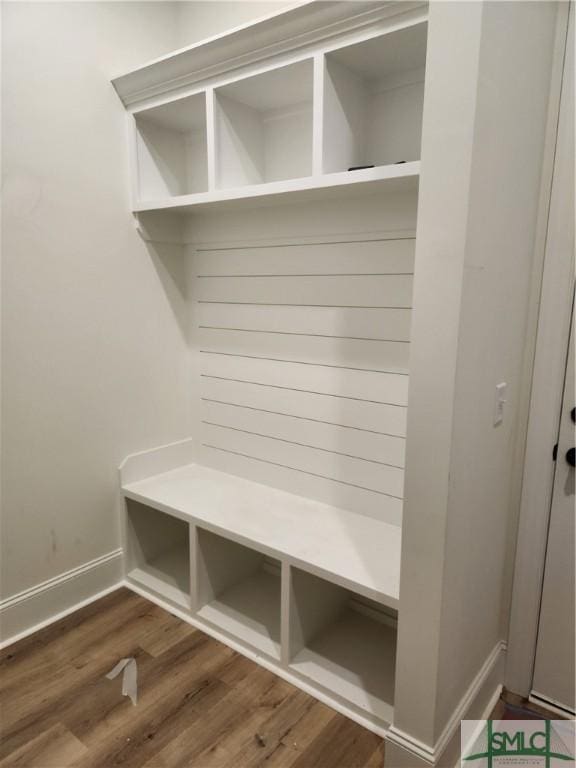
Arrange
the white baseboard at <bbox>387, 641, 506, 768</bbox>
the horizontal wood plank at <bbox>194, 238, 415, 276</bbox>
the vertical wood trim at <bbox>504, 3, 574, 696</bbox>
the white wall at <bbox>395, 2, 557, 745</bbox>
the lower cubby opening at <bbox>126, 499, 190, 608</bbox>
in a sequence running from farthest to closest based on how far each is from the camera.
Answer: the lower cubby opening at <bbox>126, 499, 190, 608</bbox> → the horizontal wood plank at <bbox>194, 238, 415, 276</bbox> → the vertical wood trim at <bbox>504, 3, 574, 696</bbox> → the white baseboard at <bbox>387, 641, 506, 768</bbox> → the white wall at <bbox>395, 2, 557, 745</bbox>

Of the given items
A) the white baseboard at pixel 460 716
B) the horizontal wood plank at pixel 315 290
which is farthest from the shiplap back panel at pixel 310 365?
the white baseboard at pixel 460 716

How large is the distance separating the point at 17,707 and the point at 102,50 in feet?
8.17

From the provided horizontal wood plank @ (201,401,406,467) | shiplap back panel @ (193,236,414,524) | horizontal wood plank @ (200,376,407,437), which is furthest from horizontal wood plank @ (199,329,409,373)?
horizontal wood plank @ (201,401,406,467)

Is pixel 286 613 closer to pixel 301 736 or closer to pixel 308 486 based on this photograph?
pixel 301 736

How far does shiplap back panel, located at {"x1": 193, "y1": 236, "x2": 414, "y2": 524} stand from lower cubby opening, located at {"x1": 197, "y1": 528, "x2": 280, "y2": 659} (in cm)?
39

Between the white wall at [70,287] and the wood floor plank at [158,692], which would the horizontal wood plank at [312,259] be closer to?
A: the white wall at [70,287]

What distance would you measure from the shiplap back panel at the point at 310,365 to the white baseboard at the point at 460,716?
1.86 ft

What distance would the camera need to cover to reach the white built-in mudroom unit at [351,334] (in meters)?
1.21

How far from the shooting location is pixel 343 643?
200 centimetres

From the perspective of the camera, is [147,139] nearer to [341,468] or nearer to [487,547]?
[341,468]

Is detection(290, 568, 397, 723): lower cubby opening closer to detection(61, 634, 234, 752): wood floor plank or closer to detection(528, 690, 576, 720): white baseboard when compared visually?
detection(61, 634, 234, 752): wood floor plank

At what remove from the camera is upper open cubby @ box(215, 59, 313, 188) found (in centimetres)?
193

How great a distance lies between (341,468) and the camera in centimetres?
212

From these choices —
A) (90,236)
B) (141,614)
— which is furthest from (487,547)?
(90,236)
